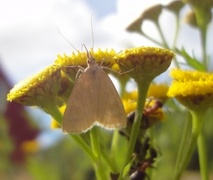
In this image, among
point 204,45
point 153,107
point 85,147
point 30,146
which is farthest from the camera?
point 30,146

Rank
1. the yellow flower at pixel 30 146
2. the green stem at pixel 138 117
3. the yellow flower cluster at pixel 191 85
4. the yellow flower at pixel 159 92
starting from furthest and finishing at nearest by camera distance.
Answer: the yellow flower at pixel 30 146 → the yellow flower at pixel 159 92 → the yellow flower cluster at pixel 191 85 → the green stem at pixel 138 117

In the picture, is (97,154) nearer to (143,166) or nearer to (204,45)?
(143,166)

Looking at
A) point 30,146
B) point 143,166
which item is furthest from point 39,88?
point 30,146

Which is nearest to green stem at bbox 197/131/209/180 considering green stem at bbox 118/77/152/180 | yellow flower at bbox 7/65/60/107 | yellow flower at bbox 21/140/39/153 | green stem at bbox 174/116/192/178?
green stem at bbox 174/116/192/178

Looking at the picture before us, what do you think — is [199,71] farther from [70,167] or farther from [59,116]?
[70,167]

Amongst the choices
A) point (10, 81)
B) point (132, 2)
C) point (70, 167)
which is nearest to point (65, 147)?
point (70, 167)

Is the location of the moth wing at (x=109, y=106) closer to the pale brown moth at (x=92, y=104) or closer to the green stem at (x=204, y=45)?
the pale brown moth at (x=92, y=104)

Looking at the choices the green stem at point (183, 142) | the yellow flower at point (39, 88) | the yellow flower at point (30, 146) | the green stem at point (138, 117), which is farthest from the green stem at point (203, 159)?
the yellow flower at point (30, 146)
